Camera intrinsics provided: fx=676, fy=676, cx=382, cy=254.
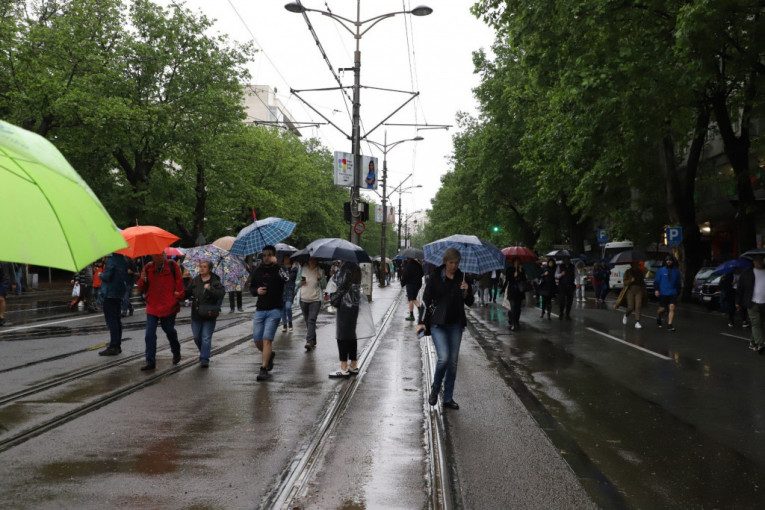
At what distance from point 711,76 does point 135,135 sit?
2253cm

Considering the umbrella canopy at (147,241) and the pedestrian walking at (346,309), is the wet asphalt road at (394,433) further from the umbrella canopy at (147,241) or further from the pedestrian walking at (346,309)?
the umbrella canopy at (147,241)

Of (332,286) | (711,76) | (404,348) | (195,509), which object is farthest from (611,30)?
(195,509)

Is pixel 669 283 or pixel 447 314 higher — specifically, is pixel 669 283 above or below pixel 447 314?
above

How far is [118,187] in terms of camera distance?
107ft

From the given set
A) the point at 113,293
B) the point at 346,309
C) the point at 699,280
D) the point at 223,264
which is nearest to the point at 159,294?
the point at 113,293

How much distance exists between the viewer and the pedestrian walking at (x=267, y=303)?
338 inches

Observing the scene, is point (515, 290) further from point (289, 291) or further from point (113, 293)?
point (113, 293)

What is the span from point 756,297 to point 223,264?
29.9 ft

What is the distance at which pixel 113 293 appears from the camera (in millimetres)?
10234

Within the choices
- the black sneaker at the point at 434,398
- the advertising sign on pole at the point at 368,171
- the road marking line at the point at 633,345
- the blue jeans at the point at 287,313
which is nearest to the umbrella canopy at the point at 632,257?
the road marking line at the point at 633,345

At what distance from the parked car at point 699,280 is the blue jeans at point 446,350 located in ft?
62.1

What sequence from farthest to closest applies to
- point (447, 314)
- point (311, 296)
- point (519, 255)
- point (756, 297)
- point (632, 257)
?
point (632, 257) → point (519, 255) → point (311, 296) → point (756, 297) → point (447, 314)

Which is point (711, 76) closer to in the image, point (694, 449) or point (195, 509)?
point (694, 449)

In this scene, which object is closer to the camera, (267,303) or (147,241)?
(267,303)
